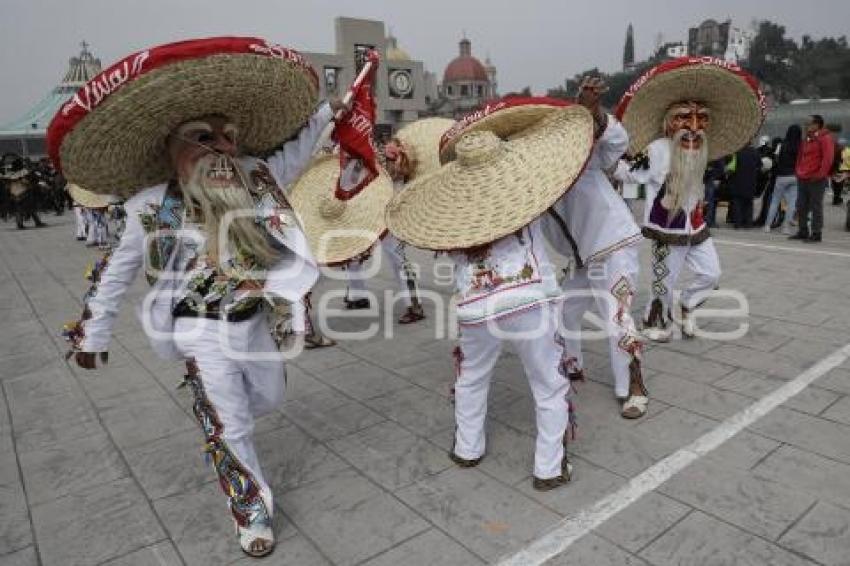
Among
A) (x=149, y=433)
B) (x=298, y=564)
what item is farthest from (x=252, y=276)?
(x=149, y=433)

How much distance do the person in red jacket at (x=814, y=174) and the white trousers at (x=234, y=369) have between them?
8.95 metres

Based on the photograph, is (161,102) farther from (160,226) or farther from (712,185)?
(712,185)

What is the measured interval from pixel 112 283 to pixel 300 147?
1.07 metres

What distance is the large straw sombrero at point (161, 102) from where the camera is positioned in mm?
2150

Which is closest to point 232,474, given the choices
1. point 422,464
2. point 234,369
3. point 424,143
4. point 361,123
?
point 234,369

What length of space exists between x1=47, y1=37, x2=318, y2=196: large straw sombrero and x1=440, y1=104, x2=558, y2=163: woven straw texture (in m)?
0.72

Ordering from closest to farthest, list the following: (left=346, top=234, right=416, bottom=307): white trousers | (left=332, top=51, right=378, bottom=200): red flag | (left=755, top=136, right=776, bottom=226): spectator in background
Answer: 1. (left=332, top=51, right=378, bottom=200): red flag
2. (left=346, top=234, right=416, bottom=307): white trousers
3. (left=755, top=136, right=776, bottom=226): spectator in background

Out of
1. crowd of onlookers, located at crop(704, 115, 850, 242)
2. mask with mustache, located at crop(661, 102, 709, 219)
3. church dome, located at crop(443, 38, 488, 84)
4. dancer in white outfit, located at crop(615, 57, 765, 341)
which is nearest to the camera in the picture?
dancer in white outfit, located at crop(615, 57, 765, 341)

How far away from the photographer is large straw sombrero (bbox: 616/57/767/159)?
12.9ft

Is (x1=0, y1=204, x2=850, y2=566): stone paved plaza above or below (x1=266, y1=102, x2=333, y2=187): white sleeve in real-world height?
below

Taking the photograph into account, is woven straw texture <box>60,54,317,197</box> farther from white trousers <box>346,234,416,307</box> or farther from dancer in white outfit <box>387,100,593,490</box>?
white trousers <box>346,234,416,307</box>

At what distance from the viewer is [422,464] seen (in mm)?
3336

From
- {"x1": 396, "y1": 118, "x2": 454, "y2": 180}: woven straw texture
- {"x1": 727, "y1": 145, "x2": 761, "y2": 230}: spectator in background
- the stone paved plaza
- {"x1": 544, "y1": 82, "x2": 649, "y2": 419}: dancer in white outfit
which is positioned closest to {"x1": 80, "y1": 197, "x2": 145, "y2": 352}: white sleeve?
the stone paved plaza

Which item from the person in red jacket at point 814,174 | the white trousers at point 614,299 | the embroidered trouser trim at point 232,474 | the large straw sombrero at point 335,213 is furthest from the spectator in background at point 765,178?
the embroidered trouser trim at point 232,474
